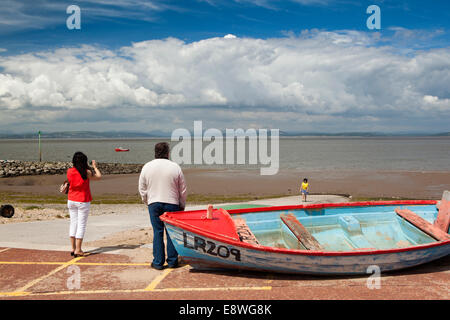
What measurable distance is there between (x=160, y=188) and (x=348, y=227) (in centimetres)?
472

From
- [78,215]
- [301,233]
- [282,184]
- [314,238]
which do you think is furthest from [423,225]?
[282,184]

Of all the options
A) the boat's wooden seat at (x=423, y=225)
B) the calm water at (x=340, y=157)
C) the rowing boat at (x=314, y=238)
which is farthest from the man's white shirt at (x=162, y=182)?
the calm water at (x=340, y=157)

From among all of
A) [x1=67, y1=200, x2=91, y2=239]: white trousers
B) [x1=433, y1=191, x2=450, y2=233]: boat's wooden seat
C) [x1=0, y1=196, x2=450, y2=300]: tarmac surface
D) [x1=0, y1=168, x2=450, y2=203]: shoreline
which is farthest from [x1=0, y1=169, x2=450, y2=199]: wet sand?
[x1=67, y1=200, x2=91, y2=239]: white trousers

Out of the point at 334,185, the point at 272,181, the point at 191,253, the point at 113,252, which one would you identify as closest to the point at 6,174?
the point at 272,181

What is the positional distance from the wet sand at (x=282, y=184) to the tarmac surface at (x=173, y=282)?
1893cm

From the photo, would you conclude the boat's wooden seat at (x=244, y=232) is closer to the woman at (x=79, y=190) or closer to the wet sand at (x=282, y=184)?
the woman at (x=79, y=190)

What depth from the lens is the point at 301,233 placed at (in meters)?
7.67

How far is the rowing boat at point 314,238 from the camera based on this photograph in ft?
20.7

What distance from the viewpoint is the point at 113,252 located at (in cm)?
821

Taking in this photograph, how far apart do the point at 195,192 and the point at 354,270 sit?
22345mm

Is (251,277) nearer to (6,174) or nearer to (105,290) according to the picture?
(105,290)

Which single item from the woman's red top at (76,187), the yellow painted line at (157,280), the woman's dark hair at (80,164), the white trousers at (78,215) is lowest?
the yellow painted line at (157,280)

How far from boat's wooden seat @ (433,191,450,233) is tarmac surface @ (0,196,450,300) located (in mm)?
873

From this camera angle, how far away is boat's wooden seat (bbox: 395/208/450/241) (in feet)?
25.0
